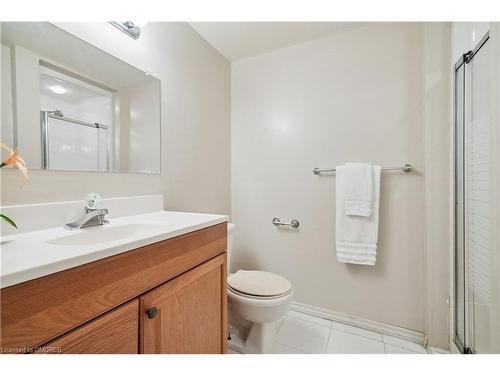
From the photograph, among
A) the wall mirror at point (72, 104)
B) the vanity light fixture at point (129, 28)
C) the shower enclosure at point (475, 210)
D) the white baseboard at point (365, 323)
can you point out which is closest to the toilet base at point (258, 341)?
the white baseboard at point (365, 323)

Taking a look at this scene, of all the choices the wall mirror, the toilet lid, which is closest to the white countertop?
the wall mirror

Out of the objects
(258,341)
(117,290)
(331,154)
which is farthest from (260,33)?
(258,341)

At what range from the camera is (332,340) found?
139cm

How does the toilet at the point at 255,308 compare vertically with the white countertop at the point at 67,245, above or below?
below

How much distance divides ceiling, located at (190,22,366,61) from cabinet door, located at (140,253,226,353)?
1515 millimetres

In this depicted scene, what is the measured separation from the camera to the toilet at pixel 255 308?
3.76 feet

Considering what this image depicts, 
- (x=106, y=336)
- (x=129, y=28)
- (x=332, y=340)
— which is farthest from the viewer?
(x=332, y=340)

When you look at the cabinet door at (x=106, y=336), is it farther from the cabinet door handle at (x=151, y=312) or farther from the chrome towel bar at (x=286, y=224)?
the chrome towel bar at (x=286, y=224)

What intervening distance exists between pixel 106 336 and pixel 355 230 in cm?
140

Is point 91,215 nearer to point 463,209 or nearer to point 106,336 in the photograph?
point 106,336

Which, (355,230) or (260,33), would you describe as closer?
(355,230)

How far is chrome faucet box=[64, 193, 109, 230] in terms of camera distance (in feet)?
2.71

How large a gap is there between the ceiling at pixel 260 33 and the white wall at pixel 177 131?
3.6 inches

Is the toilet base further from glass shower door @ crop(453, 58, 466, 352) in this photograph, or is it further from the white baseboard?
glass shower door @ crop(453, 58, 466, 352)
